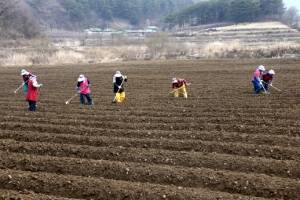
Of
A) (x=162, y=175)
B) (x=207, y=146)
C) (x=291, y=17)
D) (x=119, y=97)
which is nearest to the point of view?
(x=162, y=175)

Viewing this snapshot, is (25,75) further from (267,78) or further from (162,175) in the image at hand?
(267,78)

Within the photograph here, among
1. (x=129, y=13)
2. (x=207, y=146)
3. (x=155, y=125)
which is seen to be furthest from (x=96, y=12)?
(x=207, y=146)

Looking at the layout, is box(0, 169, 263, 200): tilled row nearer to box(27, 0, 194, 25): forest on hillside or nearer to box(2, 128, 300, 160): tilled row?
box(2, 128, 300, 160): tilled row

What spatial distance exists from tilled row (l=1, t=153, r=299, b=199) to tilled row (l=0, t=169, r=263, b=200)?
3.6 inches

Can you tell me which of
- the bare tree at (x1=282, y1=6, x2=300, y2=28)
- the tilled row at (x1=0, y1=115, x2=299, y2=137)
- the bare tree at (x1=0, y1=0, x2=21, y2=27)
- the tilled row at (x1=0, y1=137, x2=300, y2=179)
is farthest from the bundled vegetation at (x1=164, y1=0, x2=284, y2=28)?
the tilled row at (x1=0, y1=137, x2=300, y2=179)

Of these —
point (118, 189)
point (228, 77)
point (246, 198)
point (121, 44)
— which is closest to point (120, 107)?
point (118, 189)

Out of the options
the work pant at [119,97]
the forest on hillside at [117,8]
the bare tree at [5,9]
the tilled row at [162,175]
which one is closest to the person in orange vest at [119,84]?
the work pant at [119,97]

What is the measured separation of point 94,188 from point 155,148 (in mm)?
2280

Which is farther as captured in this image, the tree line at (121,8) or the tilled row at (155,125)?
the tree line at (121,8)

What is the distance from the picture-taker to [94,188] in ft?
17.7

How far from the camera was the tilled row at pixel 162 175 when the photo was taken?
17.6ft

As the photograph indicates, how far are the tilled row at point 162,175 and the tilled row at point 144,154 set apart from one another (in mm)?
327

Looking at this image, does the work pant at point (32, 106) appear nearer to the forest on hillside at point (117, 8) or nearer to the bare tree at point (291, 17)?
the bare tree at point (291, 17)

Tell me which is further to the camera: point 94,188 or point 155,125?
point 155,125
